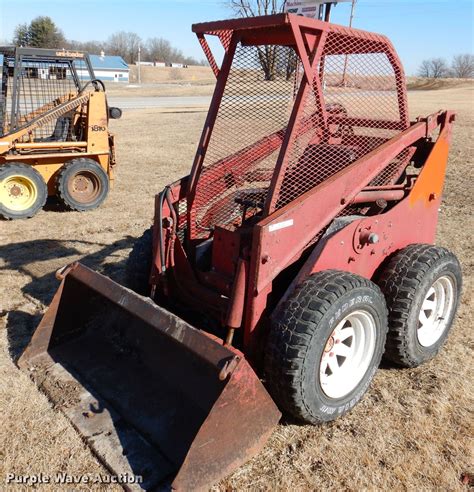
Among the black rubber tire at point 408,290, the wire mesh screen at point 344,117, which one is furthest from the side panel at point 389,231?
the wire mesh screen at point 344,117

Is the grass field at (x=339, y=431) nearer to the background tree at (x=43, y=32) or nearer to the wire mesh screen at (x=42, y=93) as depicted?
the wire mesh screen at (x=42, y=93)

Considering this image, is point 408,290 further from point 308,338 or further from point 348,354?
point 308,338

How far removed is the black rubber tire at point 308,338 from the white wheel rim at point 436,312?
0.84m

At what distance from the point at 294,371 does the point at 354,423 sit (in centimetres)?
65

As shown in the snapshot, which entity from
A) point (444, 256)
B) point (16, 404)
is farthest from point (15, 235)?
point (444, 256)

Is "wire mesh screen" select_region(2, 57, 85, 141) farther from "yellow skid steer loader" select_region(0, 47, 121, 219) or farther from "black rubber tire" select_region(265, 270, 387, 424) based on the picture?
"black rubber tire" select_region(265, 270, 387, 424)

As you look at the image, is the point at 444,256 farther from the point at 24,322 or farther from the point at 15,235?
the point at 15,235

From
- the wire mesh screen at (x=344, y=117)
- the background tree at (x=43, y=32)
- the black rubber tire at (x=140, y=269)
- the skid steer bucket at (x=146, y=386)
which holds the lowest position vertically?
the skid steer bucket at (x=146, y=386)

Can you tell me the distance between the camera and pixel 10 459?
8.85 ft

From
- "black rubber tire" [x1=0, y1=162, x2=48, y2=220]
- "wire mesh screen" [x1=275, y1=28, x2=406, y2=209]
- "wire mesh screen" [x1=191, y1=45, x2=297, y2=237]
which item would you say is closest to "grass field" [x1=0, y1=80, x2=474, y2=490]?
"wire mesh screen" [x1=275, y1=28, x2=406, y2=209]

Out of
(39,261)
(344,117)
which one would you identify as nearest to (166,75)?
(39,261)

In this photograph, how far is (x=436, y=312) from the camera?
3658mm

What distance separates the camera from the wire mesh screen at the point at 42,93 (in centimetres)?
746

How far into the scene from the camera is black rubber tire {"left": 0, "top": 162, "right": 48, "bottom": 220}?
698 centimetres
